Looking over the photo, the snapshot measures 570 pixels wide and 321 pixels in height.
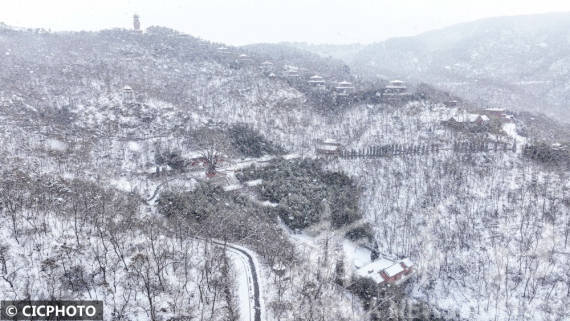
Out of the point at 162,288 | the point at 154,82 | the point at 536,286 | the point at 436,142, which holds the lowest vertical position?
the point at 536,286

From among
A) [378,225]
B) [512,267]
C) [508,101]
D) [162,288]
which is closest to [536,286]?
[512,267]

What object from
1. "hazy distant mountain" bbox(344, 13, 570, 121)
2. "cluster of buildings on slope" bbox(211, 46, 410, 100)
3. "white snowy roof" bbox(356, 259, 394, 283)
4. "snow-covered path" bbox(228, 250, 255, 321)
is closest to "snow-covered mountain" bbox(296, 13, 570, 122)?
"hazy distant mountain" bbox(344, 13, 570, 121)

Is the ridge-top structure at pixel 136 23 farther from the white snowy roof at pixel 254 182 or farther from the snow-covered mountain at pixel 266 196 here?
the white snowy roof at pixel 254 182

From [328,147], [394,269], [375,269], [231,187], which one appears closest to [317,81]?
[328,147]

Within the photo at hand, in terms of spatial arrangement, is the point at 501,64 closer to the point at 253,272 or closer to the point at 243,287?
the point at 253,272

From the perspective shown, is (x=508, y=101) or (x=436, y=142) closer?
(x=436, y=142)

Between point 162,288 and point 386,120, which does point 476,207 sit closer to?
point 386,120

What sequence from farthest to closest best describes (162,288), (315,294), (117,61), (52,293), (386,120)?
1. (117,61)
2. (386,120)
3. (315,294)
4. (162,288)
5. (52,293)
